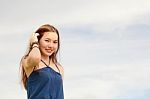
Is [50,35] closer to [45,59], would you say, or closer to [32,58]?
[45,59]

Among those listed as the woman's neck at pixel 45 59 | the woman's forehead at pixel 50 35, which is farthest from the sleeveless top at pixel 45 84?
the woman's forehead at pixel 50 35

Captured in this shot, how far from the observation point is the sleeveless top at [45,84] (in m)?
8.71

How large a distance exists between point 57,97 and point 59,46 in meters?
0.76

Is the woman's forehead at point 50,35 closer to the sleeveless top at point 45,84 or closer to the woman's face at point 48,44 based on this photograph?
the woman's face at point 48,44

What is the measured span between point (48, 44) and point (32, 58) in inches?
13.3

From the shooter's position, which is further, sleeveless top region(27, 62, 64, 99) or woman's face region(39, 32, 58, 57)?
woman's face region(39, 32, 58, 57)

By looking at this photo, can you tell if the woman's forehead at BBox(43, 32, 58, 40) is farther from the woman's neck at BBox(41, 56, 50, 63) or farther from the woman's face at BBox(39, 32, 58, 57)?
the woman's neck at BBox(41, 56, 50, 63)

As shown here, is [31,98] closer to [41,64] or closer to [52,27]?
[41,64]

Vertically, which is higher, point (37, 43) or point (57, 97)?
point (37, 43)

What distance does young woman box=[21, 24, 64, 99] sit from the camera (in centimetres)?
871

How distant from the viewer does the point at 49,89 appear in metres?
8.72

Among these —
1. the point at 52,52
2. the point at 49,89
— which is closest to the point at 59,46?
the point at 52,52

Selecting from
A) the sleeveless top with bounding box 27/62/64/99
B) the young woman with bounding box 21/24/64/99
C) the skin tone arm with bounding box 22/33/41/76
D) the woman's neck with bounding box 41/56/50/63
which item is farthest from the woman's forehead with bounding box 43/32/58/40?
the sleeveless top with bounding box 27/62/64/99

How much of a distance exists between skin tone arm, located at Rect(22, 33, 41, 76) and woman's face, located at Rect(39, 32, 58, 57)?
0.13 metres
